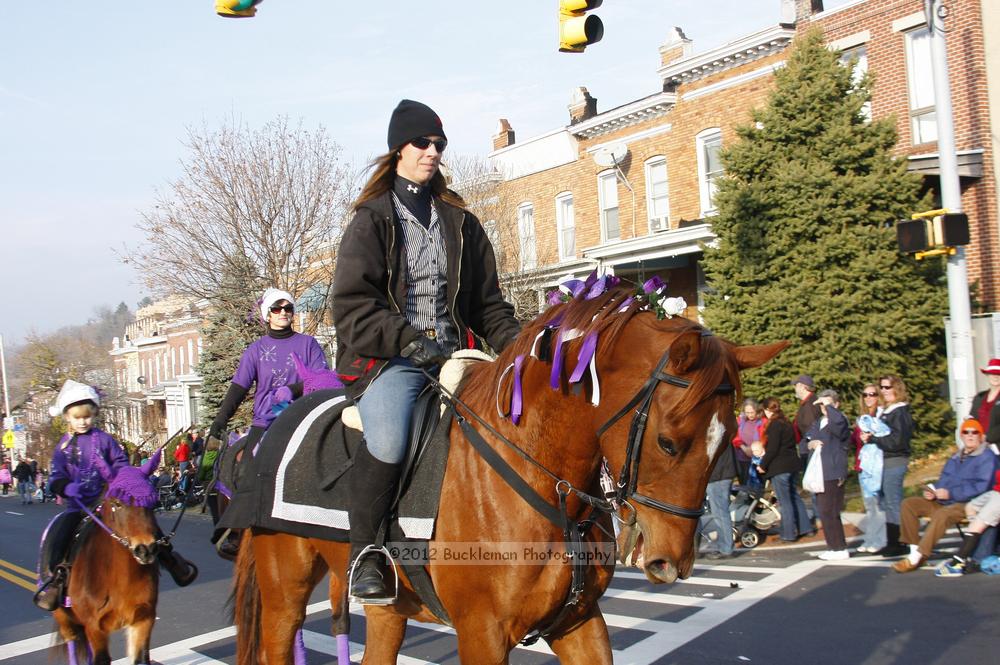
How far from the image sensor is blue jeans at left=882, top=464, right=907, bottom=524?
1072cm

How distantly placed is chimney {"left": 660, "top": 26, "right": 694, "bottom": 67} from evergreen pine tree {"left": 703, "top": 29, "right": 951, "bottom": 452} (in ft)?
24.8

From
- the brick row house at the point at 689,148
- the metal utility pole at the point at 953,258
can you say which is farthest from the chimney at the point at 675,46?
the metal utility pole at the point at 953,258

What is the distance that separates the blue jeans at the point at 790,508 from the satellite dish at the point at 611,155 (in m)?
15.1

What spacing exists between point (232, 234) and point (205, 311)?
356cm

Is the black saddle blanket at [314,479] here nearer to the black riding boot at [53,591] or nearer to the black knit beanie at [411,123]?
the black knit beanie at [411,123]

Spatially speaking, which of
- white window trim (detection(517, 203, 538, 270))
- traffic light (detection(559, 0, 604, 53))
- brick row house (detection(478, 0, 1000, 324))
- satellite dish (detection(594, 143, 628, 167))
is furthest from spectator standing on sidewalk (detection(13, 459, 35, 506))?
traffic light (detection(559, 0, 604, 53))

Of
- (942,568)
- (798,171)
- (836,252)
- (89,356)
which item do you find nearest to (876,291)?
(836,252)

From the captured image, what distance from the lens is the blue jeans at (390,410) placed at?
12.6 ft

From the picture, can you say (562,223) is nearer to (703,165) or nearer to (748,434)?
(703,165)

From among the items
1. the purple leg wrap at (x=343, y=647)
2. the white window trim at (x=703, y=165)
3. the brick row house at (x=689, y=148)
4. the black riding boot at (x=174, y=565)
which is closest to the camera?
the purple leg wrap at (x=343, y=647)

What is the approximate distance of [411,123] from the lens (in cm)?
423

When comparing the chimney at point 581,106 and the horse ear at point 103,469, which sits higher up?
the chimney at point 581,106

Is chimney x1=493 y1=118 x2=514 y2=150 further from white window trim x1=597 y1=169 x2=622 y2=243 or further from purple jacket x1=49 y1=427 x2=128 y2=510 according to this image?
purple jacket x1=49 y1=427 x2=128 y2=510

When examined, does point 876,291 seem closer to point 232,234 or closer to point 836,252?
point 836,252
